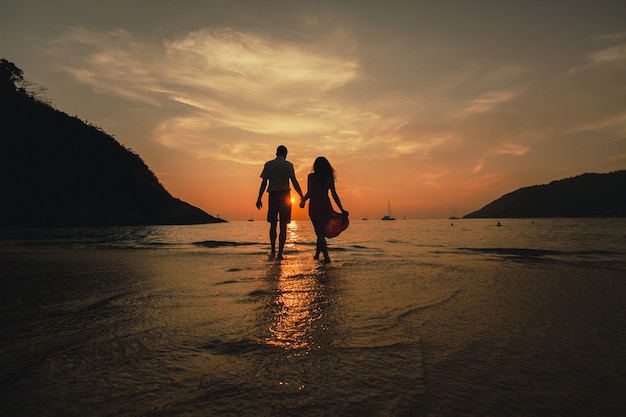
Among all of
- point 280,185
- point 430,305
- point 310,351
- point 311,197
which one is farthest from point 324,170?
point 310,351

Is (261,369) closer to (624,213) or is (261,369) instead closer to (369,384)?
(369,384)

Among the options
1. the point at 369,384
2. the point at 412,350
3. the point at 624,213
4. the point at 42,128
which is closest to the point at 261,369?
the point at 369,384

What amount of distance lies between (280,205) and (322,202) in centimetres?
110

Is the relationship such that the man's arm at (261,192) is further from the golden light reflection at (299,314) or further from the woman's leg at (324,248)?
the golden light reflection at (299,314)

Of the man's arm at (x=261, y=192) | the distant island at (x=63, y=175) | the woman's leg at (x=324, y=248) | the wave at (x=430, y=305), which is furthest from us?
the distant island at (x=63, y=175)

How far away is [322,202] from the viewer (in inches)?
286

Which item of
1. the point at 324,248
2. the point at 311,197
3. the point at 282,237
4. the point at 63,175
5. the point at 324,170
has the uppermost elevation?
the point at 63,175

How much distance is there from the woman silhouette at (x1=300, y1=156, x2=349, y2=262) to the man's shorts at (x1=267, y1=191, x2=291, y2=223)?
0.43 metres

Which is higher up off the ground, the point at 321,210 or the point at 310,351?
the point at 321,210

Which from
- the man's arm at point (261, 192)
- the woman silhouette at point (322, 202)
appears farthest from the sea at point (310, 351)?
the man's arm at point (261, 192)

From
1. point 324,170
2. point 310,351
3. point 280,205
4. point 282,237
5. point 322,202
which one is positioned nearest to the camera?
point 310,351

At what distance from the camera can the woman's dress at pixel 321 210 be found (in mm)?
7176

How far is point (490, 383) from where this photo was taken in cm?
140

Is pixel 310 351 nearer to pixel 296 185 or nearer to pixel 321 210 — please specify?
pixel 321 210
